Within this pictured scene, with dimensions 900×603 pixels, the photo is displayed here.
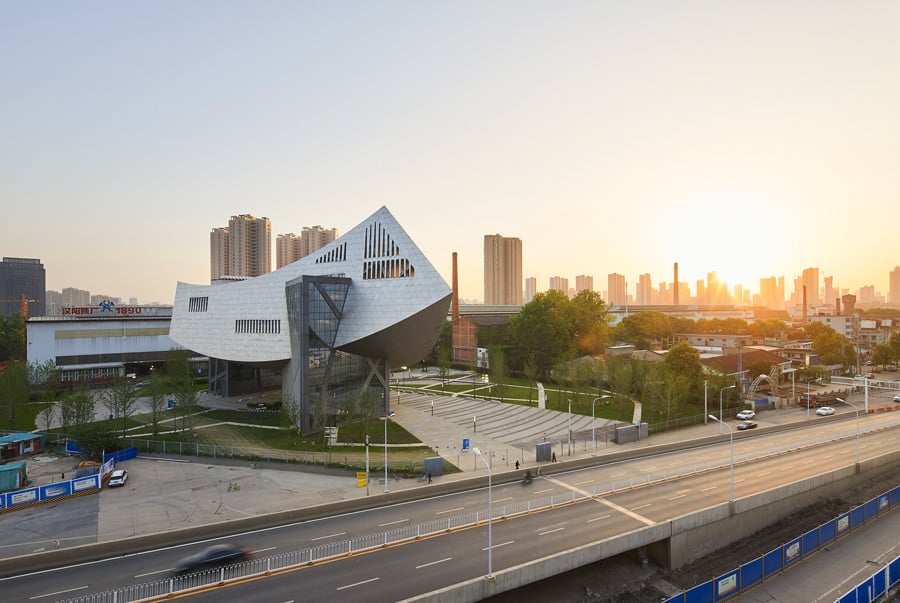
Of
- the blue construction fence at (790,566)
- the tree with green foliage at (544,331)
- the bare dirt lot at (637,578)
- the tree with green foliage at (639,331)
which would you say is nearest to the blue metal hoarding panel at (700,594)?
the blue construction fence at (790,566)

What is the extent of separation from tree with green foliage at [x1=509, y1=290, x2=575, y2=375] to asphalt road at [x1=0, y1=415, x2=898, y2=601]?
162 feet

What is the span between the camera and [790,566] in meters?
27.8

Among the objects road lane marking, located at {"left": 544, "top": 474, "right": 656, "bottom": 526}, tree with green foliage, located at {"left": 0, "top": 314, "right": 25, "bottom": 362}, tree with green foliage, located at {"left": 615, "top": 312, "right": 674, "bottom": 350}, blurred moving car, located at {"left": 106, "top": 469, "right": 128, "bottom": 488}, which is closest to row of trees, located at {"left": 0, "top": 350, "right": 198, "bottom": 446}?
blurred moving car, located at {"left": 106, "top": 469, "right": 128, "bottom": 488}

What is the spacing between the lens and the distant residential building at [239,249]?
156250mm

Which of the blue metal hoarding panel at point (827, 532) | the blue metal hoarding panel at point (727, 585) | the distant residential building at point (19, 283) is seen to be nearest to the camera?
the blue metal hoarding panel at point (727, 585)

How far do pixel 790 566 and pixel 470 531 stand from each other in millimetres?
18092

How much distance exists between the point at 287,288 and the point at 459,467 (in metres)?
27.3

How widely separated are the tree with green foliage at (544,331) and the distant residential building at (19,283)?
6859 inches

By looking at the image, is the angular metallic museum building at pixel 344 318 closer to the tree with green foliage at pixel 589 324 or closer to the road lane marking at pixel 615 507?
the road lane marking at pixel 615 507

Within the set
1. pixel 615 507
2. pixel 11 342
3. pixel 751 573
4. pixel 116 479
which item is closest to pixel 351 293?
pixel 116 479

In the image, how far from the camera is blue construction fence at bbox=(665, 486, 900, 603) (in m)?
23.0

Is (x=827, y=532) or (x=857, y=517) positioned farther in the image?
(x=857, y=517)

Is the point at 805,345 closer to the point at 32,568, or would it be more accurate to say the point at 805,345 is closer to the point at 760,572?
the point at 760,572

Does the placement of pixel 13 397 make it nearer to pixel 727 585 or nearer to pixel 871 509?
pixel 727 585
